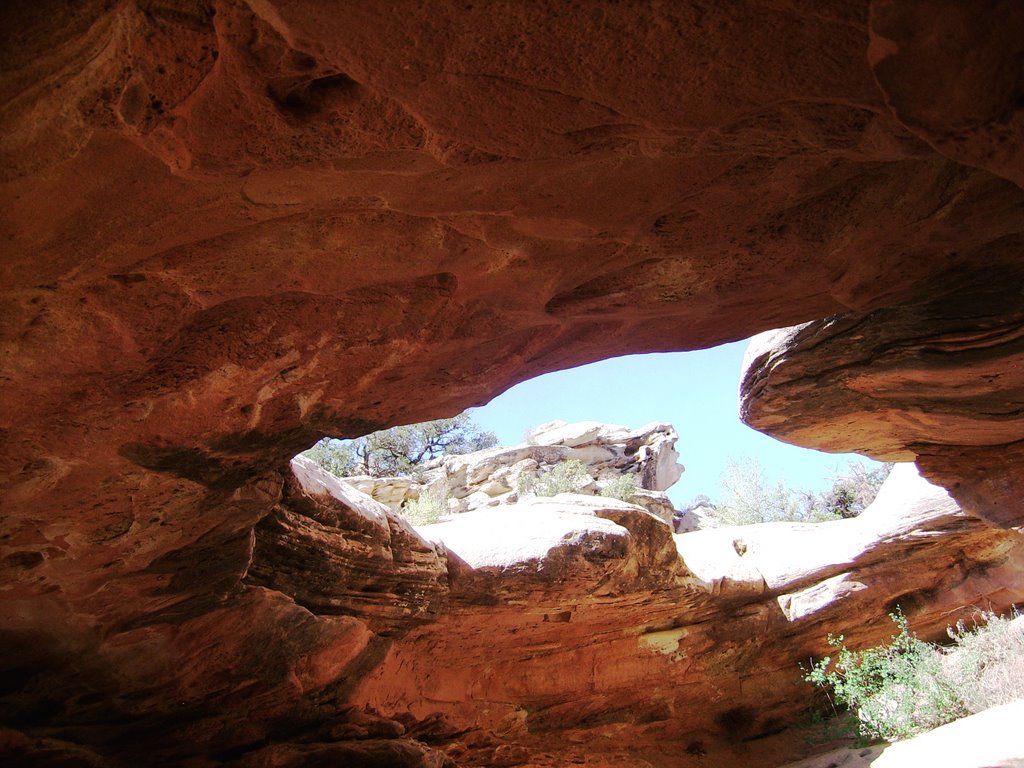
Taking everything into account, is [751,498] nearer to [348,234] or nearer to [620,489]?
[620,489]

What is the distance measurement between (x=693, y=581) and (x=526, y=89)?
8.38m

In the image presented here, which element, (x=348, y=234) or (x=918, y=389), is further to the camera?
(x=918, y=389)

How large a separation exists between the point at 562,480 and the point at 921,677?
11.1 metres

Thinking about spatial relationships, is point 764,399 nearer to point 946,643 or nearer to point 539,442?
point 946,643

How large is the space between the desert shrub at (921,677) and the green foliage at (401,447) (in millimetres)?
14503

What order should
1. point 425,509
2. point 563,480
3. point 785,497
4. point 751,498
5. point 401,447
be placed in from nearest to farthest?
point 425,509
point 563,480
point 785,497
point 751,498
point 401,447

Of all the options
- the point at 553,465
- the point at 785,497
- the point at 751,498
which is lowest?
the point at 785,497

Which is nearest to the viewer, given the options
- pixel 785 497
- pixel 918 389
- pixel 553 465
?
pixel 918 389

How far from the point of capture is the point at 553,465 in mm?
22672

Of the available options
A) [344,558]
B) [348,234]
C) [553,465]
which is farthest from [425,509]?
[348,234]

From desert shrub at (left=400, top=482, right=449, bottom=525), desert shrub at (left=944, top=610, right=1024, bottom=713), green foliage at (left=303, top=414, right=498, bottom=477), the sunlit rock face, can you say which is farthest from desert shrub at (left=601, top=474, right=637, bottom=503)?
the sunlit rock face

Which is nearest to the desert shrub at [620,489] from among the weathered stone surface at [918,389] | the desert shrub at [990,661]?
the desert shrub at [990,661]

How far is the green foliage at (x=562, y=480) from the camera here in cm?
1975

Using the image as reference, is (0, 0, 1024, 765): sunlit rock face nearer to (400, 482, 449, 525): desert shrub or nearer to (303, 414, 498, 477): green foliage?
(400, 482, 449, 525): desert shrub
